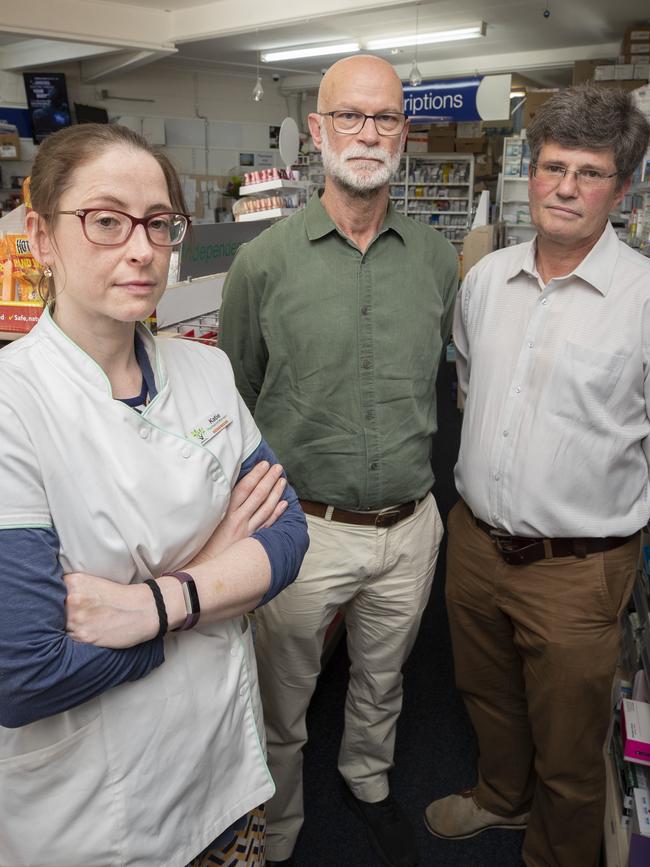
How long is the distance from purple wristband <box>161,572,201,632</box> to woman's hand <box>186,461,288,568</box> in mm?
117

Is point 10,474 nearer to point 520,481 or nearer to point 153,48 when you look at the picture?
point 520,481

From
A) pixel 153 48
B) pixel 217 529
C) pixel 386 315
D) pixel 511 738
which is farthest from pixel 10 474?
pixel 153 48

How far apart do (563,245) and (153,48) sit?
9.03m

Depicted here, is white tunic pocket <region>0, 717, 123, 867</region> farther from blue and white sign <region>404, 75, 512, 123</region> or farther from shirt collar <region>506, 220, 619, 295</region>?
blue and white sign <region>404, 75, 512, 123</region>

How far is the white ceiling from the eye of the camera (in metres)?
7.84

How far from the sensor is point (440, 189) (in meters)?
13.1

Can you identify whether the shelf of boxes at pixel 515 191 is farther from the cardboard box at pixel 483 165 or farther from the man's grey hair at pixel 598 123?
the man's grey hair at pixel 598 123

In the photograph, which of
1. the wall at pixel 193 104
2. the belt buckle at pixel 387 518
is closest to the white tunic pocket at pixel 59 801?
the belt buckle at pixel 387 518

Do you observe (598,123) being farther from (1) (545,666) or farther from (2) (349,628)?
(2) (349,628)

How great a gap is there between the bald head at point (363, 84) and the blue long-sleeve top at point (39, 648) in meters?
1.43

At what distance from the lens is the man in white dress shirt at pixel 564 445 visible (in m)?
1.71

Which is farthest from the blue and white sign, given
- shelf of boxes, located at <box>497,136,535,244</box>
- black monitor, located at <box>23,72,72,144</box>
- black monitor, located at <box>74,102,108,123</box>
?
black monitor, located at <box>23,72,72,144</box>

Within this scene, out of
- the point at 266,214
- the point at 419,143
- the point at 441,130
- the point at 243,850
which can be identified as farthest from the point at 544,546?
the point at 441,130

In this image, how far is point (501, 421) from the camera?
186 centimetres
